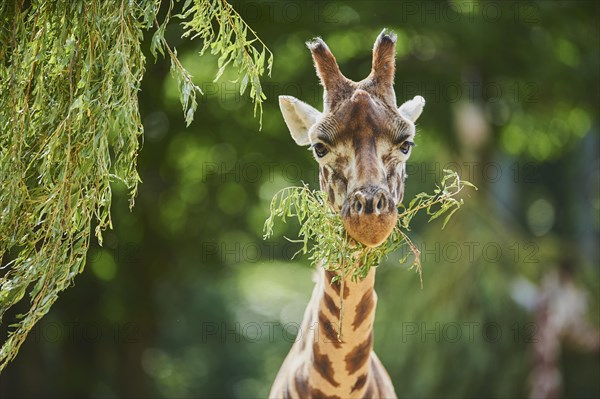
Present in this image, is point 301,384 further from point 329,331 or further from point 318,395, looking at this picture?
point 329,331

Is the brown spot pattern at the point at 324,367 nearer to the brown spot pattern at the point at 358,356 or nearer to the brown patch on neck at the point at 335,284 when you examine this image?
the brown spot pattern at the point at 358,356

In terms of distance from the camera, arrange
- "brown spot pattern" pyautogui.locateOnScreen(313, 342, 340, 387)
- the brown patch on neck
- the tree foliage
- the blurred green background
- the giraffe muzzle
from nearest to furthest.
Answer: the giraffe muzzle < the tree foliage < the brown patch on neck < "brown spot pattern" pyautogui.locateOnScreen(313, 342, 340, 387) < the blurred green background

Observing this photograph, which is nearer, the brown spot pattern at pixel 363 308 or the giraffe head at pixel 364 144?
the giraffe head at pixel 364 144

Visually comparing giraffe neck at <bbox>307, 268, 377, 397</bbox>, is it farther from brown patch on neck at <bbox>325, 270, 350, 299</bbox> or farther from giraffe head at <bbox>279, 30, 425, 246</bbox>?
giraffe head at <bbox>279, 30, 425, 246</bbox>

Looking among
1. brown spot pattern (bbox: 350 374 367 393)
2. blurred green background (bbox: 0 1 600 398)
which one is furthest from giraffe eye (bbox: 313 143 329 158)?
blurred green background (bbox: 0 1 600 398)

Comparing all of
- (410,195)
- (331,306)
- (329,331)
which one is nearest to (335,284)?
(331,306)

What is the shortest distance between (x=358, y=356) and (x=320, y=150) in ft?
4.28

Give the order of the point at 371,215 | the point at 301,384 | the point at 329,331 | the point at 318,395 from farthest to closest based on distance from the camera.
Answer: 1. the point at 301,384
2. the point at 318,395
3. the point at 329,331
4. the point at 371,215

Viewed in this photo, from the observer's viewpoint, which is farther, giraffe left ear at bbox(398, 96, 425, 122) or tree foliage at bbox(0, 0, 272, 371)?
giraffe left ear at bbox(398, 96, 425, 122)

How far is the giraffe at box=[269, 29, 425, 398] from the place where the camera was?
5277mm

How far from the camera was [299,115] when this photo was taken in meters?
6.29

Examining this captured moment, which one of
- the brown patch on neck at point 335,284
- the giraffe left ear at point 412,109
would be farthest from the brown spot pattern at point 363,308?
the giraffe left ear at point 412,109

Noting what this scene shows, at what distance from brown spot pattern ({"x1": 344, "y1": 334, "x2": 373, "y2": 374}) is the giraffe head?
92cm

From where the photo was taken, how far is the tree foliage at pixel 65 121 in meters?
5.56
